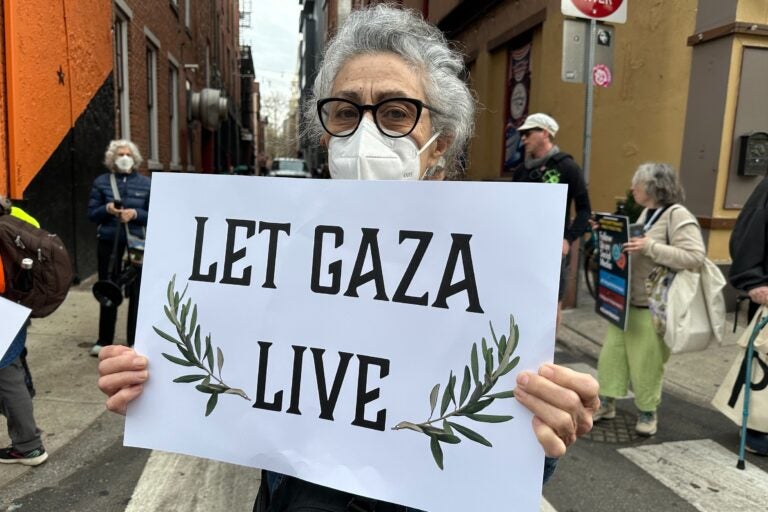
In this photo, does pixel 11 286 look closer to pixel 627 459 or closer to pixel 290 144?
pixel 290 144

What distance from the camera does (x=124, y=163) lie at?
4.70m

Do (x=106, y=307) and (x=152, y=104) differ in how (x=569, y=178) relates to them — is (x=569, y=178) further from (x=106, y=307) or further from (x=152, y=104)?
(x=152, y=104)

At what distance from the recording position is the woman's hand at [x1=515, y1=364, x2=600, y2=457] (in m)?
1.02

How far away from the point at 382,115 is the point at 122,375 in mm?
896

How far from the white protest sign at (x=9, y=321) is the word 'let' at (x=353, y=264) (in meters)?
1.40

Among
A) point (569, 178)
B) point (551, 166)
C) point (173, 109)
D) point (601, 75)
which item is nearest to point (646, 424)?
point (569, 178)

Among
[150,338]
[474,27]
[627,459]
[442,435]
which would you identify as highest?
[474,27]

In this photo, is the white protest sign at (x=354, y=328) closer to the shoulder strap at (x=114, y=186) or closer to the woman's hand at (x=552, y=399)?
the woman's hand at (x=552, y=399)

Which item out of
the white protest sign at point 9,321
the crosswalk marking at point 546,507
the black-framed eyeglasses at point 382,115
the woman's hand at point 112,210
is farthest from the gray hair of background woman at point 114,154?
the crosswalk marking at point 546,507

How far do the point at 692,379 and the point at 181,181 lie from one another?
4629mm

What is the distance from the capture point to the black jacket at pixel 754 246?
10.9 feet

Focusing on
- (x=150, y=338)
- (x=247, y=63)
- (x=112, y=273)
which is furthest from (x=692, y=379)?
(x=247, y=63)

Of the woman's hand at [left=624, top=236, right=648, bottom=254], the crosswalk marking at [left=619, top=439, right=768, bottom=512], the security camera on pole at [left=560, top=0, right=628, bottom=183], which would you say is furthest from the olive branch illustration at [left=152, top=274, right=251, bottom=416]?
the security camera on pole at [left=560, top=0, right=628, bottom=183]

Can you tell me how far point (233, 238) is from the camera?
1248mm
